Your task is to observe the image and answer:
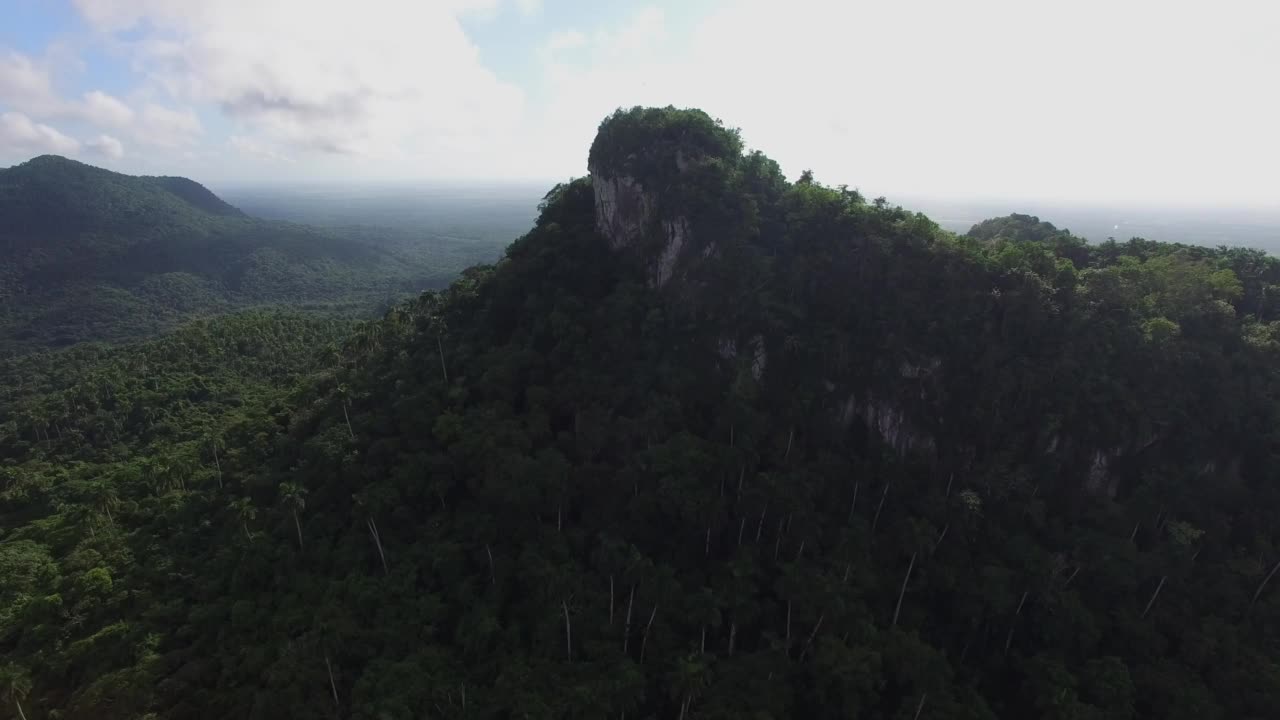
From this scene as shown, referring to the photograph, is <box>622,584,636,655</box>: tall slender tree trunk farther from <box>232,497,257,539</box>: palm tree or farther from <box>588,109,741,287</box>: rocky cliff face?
<box>232,497,257,539</box>: palm tree

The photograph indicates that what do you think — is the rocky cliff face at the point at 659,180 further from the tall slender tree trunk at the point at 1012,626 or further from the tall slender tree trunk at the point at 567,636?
the tall slender tree trunk at the point at 1012,626

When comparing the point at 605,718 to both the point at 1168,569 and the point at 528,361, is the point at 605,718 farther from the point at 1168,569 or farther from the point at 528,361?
the point at 1168,569

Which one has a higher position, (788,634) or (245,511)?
(245,511)

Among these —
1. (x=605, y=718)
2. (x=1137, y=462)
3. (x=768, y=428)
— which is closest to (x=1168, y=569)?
(x=1137, y=462)

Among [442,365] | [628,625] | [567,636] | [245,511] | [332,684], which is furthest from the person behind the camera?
[442,365]

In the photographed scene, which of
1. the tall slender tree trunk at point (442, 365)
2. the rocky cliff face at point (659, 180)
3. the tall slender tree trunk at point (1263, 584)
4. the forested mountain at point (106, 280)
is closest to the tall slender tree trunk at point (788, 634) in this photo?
the tall slender tree trunk at point (1263, 584)

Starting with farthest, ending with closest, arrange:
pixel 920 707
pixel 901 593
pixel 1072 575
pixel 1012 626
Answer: pixel 901 593, pixel 1012 626, pixel 1072 575, pixel 920 707

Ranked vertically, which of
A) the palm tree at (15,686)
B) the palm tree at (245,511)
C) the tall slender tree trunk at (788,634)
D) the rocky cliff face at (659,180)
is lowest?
the palm tree at (15,686)

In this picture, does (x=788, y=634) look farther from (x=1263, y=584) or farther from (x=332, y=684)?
(x=1263, y=584)

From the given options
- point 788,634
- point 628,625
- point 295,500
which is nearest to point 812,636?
point 788,634
